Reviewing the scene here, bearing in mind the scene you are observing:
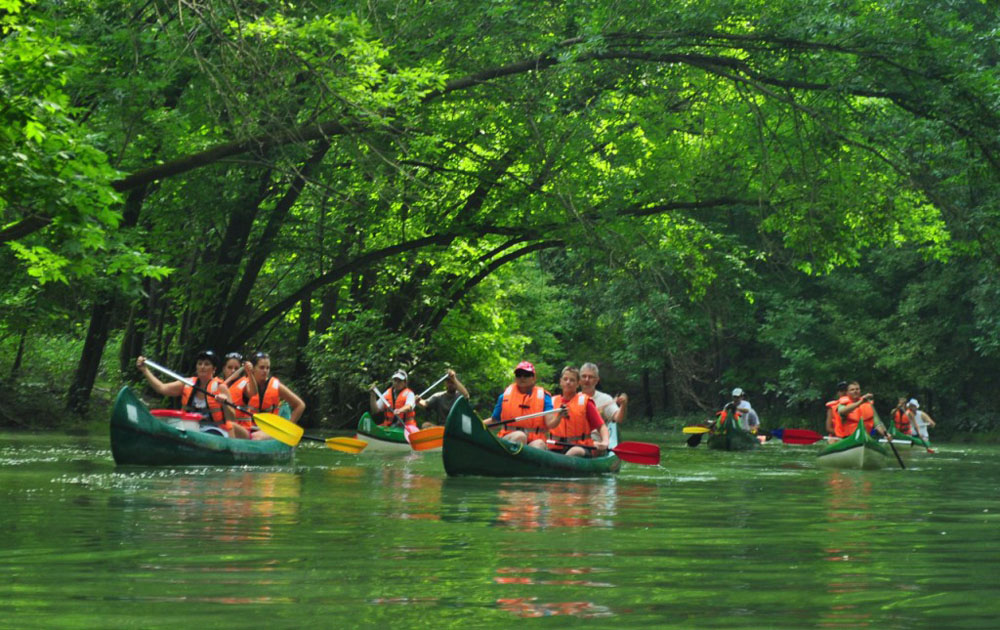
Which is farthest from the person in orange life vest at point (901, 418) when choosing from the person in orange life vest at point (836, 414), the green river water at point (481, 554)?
the green river water at point (481, 554)

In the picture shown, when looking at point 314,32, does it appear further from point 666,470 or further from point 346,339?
point 346,339

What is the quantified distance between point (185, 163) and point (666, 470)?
7.20 m

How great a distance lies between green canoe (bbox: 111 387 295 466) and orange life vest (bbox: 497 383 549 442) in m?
3.12

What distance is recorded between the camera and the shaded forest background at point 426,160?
16.1m

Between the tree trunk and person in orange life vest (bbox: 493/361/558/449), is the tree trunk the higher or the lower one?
the higher one

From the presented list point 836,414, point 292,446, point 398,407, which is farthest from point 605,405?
point 398,407

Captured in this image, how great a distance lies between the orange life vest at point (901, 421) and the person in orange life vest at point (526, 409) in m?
17.7

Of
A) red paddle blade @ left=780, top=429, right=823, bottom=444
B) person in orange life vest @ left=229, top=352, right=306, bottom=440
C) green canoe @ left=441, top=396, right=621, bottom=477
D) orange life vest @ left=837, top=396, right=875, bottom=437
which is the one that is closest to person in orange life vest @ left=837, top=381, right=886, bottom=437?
orange life vest @ left=837, top=396, right=875, bottom=437

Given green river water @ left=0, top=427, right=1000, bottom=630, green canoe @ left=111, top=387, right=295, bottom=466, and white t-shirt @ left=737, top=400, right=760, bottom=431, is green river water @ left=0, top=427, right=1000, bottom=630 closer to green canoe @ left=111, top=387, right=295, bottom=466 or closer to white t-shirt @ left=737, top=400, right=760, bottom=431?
green canoe @ left=111, top=387, right=295, bottom=466

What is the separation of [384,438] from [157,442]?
818 cm

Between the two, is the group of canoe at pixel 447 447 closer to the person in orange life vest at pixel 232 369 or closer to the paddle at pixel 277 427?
the paddle at pixel 277 427

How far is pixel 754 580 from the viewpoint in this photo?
629 centimetres

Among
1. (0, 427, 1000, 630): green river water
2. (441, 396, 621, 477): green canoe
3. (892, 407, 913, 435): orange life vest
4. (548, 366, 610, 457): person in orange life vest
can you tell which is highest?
(892, 407, 913, 435): orange life vest

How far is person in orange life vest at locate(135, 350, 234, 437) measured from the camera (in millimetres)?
16844
